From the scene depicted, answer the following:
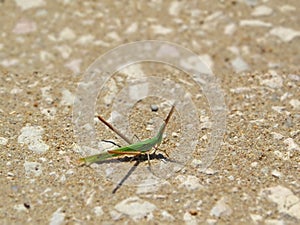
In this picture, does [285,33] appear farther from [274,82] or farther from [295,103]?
[295,103]

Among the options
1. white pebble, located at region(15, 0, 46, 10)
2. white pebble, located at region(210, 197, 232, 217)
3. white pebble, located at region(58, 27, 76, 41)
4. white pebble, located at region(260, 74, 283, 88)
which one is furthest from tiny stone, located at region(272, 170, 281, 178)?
white pebble, located at region(15, 0, 46, 10)

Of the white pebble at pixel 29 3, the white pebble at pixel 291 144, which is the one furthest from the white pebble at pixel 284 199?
the white pebble at pixel 29 3

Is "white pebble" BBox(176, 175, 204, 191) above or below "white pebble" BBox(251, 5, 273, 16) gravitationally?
below

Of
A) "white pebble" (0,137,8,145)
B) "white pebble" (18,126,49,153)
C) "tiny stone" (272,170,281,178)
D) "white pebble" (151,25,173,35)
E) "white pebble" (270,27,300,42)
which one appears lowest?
"white pebble" (0,137,8,145)

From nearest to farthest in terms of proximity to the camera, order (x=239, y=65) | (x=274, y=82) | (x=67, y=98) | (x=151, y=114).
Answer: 1. (x=151, y=114)
2. (x=67, y=98)
3. (x=274, y=82)
4. (x=239, y=65)

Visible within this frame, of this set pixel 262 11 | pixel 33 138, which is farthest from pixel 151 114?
pixel 262 11

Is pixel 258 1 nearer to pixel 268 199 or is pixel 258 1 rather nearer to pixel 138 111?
pixel 138 111

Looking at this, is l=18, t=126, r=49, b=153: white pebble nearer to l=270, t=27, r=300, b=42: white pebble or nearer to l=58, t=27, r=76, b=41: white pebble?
l=58, t=27, r=76, b=41: white pebble

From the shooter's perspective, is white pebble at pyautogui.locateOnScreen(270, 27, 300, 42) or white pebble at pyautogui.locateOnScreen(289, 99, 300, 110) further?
white pebble at pyautogui.locateOnScreen(270, 27, 300, 42)

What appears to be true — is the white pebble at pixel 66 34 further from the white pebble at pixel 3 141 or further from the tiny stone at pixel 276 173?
the tiny stone at pixel 276 173

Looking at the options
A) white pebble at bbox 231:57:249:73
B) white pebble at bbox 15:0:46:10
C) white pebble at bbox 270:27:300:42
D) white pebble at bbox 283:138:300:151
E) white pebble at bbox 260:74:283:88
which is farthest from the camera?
white pebble at bbox 15:0:46:10
